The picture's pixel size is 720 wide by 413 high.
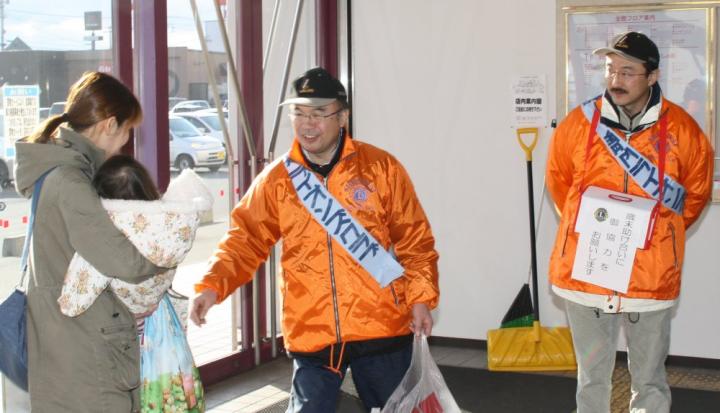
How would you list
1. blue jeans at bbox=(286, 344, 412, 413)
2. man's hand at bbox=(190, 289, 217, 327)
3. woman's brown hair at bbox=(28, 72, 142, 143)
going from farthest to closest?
blue jeans at bbox=(286, 344, 412, 413) < man's hand at bbox=(190, 289, 217, 327) < woman's brown hair at bbox=(28, 72, 142, 143)

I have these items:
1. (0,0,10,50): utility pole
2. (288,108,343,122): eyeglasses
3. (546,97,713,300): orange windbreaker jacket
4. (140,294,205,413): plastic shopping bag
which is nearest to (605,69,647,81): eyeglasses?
(546,97,713,300): orange windbreaker jacket

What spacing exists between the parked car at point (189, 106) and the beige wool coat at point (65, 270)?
8.45 feet

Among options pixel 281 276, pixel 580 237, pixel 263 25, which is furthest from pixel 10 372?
pixel 263 25

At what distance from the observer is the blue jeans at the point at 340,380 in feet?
9.70

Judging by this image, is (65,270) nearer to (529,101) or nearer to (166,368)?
(166,368)

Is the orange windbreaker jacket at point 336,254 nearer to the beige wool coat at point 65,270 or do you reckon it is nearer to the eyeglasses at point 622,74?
the beige wool coat at point 65,270

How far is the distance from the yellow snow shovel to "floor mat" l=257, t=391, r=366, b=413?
1.04 meters

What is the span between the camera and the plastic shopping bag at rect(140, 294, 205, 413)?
246 cm

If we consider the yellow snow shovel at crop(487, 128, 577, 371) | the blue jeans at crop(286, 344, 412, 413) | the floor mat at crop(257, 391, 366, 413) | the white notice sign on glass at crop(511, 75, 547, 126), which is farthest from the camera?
the white notice sign on glass at crop(511, 75, 547, 126)

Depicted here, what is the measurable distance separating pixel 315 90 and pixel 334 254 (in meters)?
0.50

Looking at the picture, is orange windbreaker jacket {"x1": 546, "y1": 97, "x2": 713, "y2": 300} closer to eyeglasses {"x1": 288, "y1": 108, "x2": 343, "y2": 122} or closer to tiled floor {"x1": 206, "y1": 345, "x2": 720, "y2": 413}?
eyeglasses {"x1": 288, "y1": 108, "x2": 343, "y2": 122}

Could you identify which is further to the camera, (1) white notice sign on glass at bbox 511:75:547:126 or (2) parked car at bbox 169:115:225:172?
(1) white notice sign on glass at bbox 511:75:547:126

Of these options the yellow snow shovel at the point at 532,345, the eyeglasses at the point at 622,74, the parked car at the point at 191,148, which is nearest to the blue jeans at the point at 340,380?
the eyeglasses at the point at 622,74

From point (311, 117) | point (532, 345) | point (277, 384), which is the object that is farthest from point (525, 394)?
point (311, 117)
